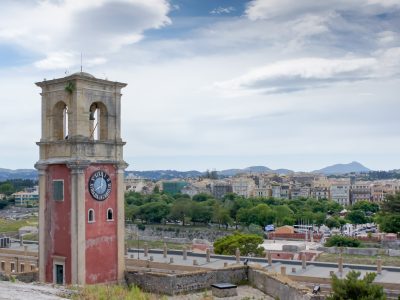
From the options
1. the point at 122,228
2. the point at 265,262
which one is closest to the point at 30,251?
the point at 265,262

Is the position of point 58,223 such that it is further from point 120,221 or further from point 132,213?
point 132,213

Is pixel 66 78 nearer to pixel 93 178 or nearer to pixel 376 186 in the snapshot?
pixel 93 178

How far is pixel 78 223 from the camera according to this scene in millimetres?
19922

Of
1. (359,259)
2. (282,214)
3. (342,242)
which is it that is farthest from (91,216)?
(282,214)

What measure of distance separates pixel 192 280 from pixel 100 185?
6.10 m

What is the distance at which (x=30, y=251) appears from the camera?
1577 inches

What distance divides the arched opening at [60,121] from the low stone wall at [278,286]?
914 cm

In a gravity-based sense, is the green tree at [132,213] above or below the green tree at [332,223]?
above

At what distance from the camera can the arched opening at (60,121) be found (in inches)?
842

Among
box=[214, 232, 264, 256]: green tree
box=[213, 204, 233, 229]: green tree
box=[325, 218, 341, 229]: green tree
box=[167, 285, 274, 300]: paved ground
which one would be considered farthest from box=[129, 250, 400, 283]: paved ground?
box=[325, 218, 341, 229]: green tree

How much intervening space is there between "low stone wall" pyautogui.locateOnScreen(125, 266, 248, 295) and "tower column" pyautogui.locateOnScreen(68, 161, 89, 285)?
10.2ft

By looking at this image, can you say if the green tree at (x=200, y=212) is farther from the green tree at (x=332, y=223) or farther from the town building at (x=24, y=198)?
the town building at (x=24, y=198)

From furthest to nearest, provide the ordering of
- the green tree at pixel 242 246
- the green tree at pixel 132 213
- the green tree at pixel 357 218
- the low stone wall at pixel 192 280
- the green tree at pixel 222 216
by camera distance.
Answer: the green tree at pixel 132 213, the green tree at pixel 357 218, the green tree at pixel 222 216, the green tree at pixel 242 246, the low stone wall at pixel 192 280

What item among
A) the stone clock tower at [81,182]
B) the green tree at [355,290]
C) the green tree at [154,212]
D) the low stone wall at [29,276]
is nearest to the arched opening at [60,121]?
the stone clock tower at [81,182]
